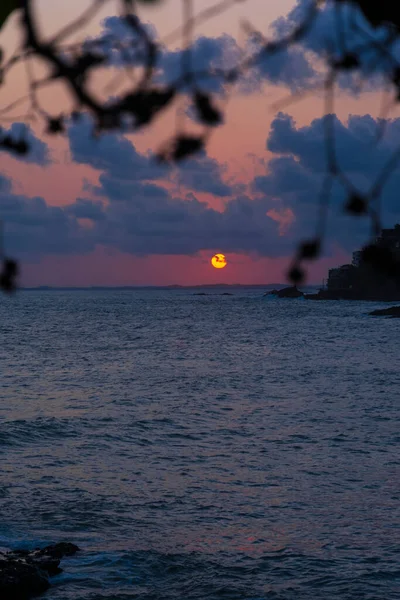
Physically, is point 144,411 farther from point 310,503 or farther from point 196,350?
point 196,350

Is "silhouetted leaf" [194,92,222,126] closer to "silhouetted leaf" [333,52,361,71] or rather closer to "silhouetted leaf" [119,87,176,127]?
"silhouetted leaf" [119,87,176,127]

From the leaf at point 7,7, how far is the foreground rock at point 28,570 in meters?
11.0

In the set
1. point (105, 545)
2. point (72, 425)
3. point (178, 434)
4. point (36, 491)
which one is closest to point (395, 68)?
point (105, 545)

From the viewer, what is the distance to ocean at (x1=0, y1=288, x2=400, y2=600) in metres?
13.7

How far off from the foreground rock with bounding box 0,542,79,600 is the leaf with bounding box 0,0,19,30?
10961 mm

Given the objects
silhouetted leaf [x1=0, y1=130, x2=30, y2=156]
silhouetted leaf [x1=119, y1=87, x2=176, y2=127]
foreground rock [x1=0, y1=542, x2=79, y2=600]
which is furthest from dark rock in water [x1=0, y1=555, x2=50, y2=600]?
silhouetted leaf [x1=119, y1=87, x2=176, y2=127]

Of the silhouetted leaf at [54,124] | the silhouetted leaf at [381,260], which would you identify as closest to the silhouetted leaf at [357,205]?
the silhouetted leaf at [381,260]

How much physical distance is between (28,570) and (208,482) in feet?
27.4

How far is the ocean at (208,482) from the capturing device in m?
13.7

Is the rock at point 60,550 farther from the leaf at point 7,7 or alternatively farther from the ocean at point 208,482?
the leaf at point 7,7

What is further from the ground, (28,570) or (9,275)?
(9,275)

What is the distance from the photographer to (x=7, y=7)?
2514 millimetres

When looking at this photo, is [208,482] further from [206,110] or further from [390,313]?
[390,313]

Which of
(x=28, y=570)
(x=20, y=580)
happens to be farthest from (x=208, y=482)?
(x=20, y=580)
